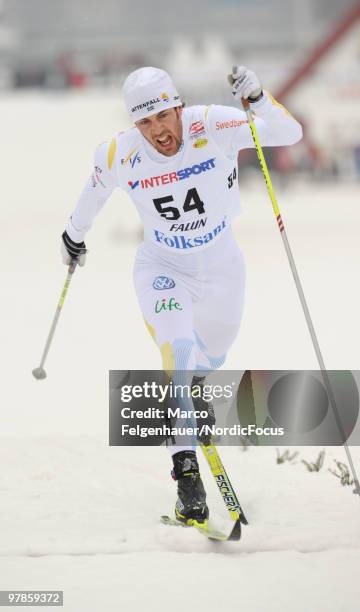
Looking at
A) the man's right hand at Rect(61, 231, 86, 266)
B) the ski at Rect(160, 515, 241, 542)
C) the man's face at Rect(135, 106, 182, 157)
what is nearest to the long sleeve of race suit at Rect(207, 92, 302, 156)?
the man's face at Rect(135, 106, 182, 157)

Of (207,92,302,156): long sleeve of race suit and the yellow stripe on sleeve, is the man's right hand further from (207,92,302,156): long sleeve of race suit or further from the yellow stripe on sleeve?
(207,92,302,156): long sleeve of race suit

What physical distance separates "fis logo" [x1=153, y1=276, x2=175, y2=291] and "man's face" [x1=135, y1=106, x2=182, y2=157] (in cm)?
65

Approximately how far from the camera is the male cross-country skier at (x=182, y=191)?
5137 millimetres

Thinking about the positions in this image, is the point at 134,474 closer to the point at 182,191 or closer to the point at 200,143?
the point at 182,191

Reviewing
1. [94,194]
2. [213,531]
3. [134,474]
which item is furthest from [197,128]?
[134,474]

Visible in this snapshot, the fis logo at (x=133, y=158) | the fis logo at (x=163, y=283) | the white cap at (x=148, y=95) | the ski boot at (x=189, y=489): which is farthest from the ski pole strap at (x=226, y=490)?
the white cap at (x=148, y=95)

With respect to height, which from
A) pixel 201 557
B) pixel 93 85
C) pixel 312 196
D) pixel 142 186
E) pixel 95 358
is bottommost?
pixel 201 557

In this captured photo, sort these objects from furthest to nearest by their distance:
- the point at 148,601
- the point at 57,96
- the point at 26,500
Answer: the point at 57,96 → the point at 26,500 → the point at 148,601

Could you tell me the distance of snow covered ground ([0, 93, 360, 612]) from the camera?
14.4 ft

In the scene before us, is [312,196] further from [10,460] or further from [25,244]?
[10,460]

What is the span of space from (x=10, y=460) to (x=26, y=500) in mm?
716

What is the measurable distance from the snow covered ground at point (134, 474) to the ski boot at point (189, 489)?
0.13m

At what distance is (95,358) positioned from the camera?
31.4ft

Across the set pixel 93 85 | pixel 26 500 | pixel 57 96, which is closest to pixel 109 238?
pixel 26 500
